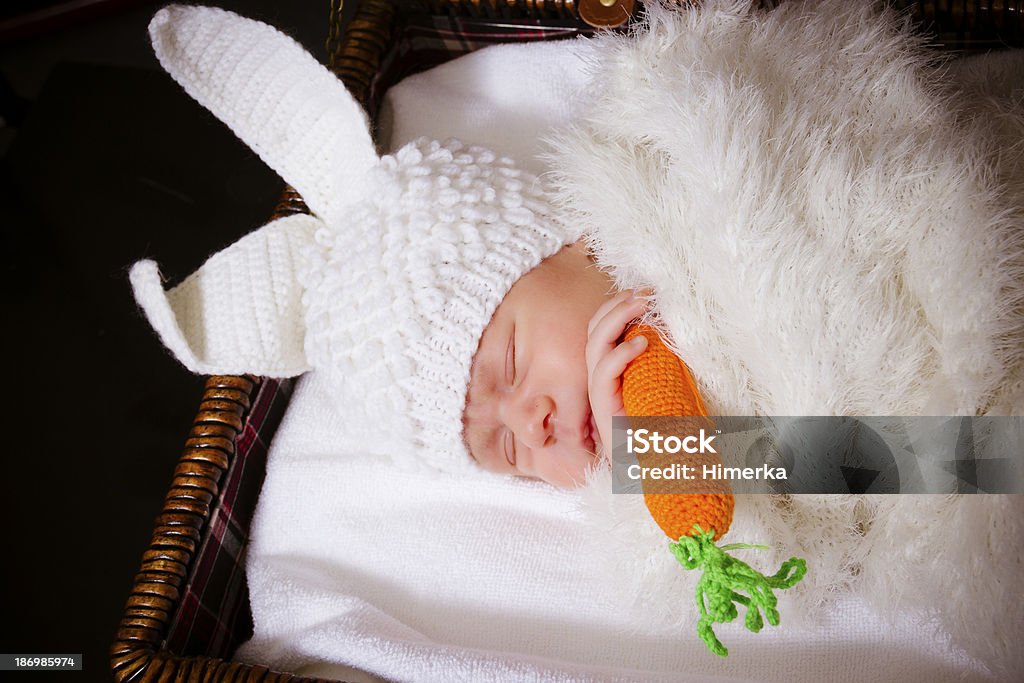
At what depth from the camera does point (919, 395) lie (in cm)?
80

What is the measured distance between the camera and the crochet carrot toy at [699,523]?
0.69 metres

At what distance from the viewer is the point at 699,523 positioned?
740mm

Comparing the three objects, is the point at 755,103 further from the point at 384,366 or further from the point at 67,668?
the point at 67,668

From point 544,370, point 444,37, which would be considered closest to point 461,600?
point 544,370

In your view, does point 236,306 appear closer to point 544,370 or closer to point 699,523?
point 544,370

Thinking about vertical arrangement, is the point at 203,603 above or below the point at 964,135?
below

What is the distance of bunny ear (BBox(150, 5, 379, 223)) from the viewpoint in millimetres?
1135

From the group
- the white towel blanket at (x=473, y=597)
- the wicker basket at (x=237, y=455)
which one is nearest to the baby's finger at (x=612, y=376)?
the white towel blanket at (x=473, y=597)

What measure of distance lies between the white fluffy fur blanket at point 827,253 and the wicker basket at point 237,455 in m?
0.24

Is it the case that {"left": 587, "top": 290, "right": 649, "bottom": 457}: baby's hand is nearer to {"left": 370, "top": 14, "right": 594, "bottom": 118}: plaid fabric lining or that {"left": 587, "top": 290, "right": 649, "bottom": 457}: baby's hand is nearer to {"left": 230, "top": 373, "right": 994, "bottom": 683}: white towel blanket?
{"left": 230, "top": 373, "right": 994, "bottom": 683}: white towel blanket

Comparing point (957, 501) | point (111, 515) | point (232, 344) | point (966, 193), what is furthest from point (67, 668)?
point (966, 193)

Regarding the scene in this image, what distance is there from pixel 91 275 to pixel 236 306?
902 mm

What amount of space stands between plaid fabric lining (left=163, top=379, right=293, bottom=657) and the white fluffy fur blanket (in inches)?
20.7

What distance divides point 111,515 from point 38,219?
72 centimetres
